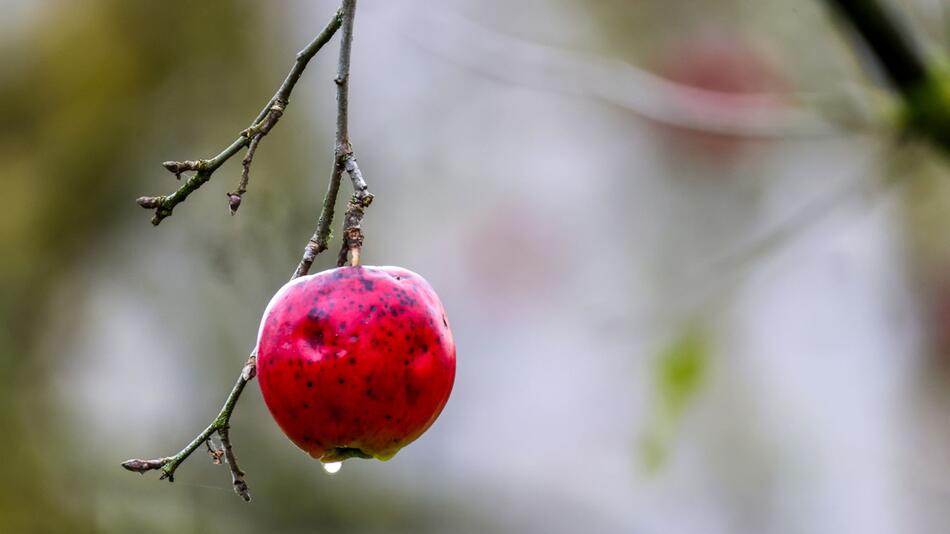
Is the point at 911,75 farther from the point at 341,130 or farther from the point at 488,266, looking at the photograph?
the point at 488,266

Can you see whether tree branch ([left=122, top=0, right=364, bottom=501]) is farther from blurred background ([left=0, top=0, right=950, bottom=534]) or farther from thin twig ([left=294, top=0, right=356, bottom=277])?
blurred background ([left=0, top=0, right=950, bottom=534])

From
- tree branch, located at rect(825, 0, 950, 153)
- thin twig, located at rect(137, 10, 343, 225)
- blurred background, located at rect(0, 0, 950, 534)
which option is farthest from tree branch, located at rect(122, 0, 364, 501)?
blurred background, located at rect(0, 0, 950, 534)

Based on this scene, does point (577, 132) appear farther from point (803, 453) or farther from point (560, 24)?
point (803, 453)

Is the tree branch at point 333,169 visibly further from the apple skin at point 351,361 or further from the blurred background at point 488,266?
the blurred background at point 488,266

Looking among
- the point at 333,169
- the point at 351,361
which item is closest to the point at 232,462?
the point at 351,361

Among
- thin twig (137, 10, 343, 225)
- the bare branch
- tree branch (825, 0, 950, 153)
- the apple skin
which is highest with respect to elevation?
tree branch (825, 0, 950, 153)
